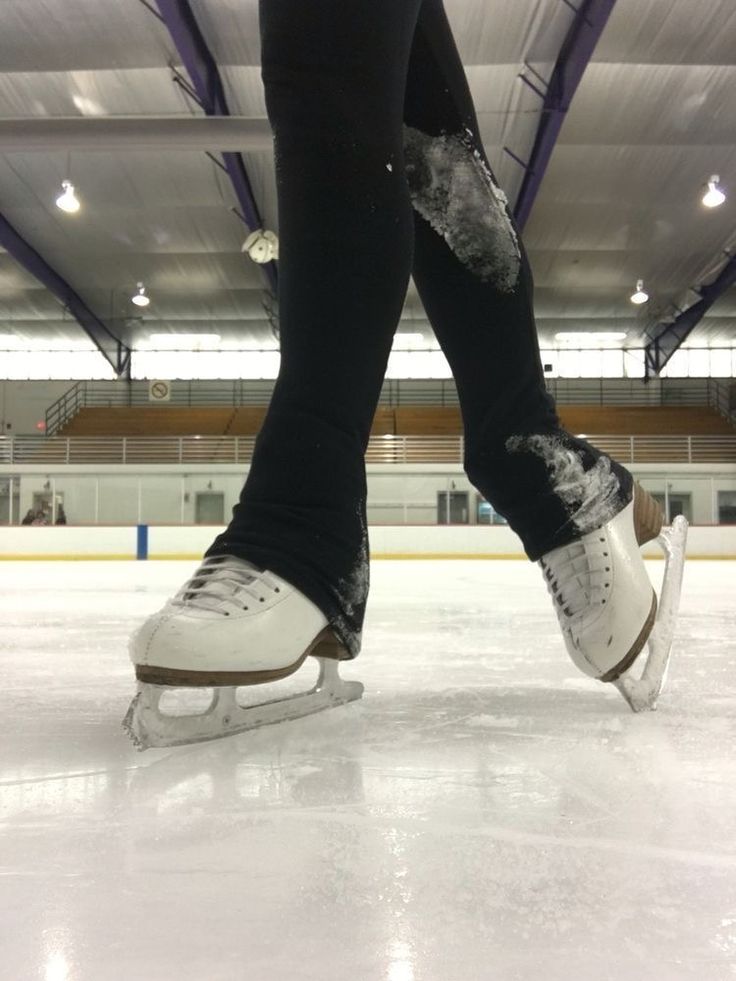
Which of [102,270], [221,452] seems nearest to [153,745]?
[221,452]

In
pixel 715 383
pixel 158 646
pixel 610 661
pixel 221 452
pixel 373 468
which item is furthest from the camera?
pixel 715 383

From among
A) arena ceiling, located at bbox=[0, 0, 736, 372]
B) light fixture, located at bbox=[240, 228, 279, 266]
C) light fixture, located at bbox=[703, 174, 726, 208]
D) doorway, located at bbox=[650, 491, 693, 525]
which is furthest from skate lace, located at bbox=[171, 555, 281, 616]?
doorway, located at bbox=[650, 491, 693, 525]

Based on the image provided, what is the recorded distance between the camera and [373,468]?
37.0 feet

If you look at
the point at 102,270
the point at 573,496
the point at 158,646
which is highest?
the point at 102,270

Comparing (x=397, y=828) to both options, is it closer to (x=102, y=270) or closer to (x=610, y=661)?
(x=610, y=661)

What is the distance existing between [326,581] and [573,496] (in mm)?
289

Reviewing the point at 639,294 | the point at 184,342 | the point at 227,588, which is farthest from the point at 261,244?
the point at 227,588

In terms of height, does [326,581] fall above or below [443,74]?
below

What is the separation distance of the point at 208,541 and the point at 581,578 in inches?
304

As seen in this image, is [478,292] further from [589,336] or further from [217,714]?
[589,336]

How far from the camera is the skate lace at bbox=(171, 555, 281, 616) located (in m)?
0.65

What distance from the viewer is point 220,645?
620mm

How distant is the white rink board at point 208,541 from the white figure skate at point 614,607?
734cm

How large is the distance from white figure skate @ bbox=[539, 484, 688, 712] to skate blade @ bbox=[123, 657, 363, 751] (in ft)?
0.83
